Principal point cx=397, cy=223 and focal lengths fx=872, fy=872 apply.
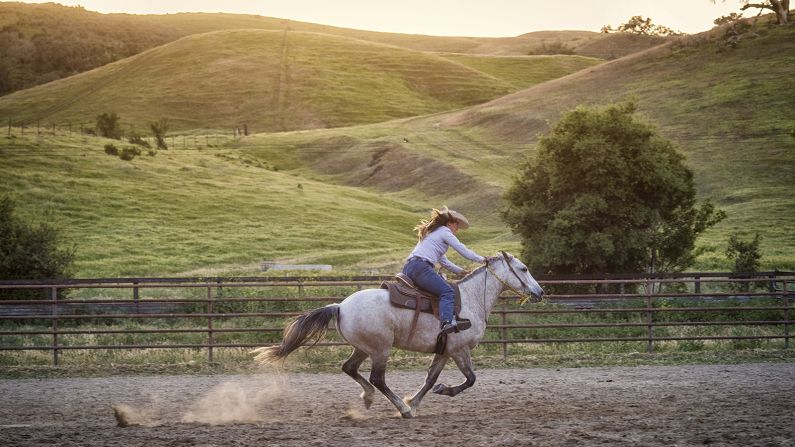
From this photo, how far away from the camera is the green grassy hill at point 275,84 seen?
353 feet

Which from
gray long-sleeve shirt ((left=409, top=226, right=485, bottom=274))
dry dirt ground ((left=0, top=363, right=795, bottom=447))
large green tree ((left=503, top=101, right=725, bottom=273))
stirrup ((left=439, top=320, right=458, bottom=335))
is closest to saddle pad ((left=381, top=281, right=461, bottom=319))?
stirrup ((left=439, top=320, right=458, bottom=335))

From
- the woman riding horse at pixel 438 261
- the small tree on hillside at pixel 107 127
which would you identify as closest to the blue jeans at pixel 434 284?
the woman riding horse at pixel 438 261

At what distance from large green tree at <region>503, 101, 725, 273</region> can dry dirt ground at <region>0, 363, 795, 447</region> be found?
525 inches

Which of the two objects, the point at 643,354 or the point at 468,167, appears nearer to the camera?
the point at 643,354

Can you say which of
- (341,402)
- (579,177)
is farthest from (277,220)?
(341,402)

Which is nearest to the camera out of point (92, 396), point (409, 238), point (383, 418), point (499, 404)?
point (383, 418)

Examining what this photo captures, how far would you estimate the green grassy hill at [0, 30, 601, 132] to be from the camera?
107688mm

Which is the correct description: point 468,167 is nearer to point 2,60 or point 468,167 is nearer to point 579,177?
point 579,177

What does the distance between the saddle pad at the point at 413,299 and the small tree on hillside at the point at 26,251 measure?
1820 cm

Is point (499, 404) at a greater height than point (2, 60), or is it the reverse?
point (2, 60)

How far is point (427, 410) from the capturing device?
10867 millimetres

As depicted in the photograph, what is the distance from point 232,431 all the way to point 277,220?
4094cm

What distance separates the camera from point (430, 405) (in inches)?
445

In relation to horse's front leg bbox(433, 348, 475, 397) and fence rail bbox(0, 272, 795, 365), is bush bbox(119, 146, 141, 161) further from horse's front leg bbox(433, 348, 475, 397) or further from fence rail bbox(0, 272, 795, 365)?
horse's front leg bbox(433, 348, 475, 397)
